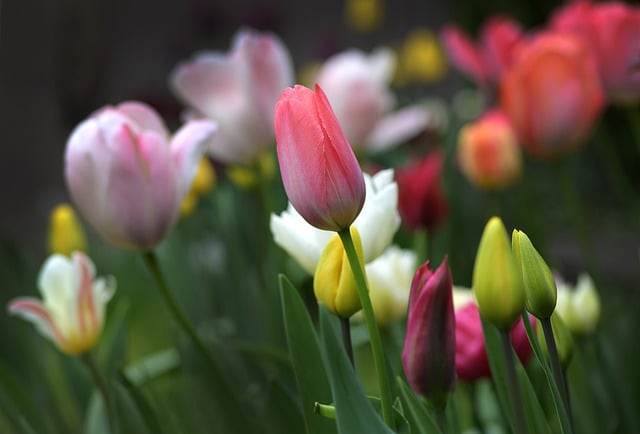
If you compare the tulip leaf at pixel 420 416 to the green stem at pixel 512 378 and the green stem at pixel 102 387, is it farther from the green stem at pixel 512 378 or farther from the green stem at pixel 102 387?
the green stem at pixel 102 387

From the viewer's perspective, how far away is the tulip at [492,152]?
2.77ft

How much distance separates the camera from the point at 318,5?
4.58 m

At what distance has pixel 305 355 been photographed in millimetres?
401

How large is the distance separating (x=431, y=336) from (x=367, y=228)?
0.07m

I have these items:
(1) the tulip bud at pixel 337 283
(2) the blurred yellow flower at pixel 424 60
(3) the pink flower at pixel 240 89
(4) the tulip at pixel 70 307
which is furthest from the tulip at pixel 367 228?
(2) the blurred yellow flower at pixel 424 60

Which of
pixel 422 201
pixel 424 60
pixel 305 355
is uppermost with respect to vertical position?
pixel 305 355

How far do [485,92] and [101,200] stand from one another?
67cm

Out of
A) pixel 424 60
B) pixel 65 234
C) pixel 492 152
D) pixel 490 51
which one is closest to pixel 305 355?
pixel 65 234

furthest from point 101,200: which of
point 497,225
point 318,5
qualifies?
point 318,5

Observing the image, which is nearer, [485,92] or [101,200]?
[101,200]

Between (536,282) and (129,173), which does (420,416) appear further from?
(129,173)

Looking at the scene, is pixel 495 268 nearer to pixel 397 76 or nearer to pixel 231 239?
pixel 231 239

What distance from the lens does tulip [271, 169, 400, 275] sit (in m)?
0.41

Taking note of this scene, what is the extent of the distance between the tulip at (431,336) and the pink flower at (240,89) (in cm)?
41
